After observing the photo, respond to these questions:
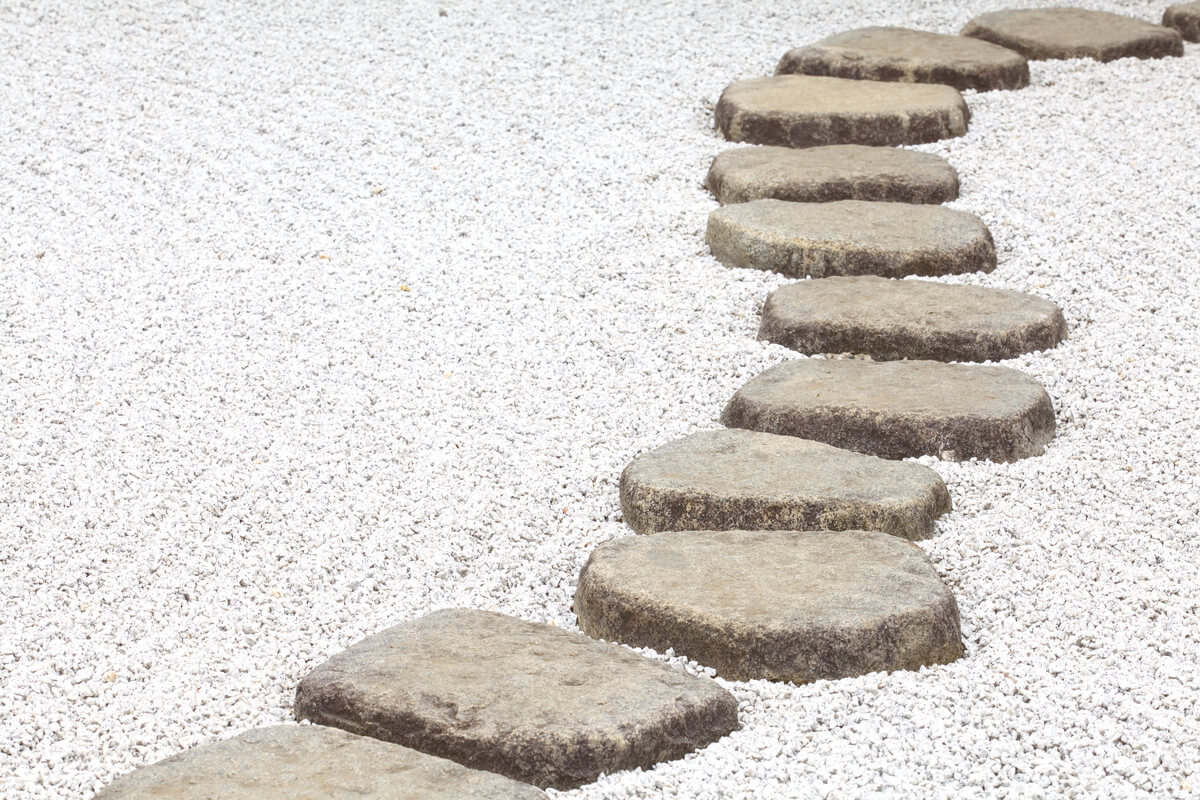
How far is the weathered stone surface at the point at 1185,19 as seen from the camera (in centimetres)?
504

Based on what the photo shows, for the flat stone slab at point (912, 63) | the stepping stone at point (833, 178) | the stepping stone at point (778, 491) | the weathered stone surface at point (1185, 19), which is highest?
the weathered stone surface at point (1185, 19)

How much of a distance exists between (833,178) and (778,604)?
1916 mm

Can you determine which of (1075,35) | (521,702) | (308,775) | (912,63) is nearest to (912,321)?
(521,702)

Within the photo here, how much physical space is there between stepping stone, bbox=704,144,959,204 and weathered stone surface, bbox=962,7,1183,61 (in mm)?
1268

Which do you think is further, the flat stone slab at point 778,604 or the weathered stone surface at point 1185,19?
the weathered stone surface at point 1185,19

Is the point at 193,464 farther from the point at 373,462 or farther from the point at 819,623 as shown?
the point at 819,623

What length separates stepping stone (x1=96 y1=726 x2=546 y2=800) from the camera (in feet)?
5.17

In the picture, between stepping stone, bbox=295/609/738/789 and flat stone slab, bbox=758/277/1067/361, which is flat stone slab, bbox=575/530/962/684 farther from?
flat stone slab, bbox=758/277/1067/361

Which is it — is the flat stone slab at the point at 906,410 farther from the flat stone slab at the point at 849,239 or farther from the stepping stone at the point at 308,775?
the stepping stone at the point at 308,775

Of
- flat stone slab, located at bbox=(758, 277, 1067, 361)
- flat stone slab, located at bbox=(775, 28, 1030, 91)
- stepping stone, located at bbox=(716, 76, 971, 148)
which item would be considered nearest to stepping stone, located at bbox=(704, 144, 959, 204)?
stepping stone, located at bbox=(716, 76, 971, 148)

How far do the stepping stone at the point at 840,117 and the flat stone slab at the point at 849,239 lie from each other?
1.94 ft

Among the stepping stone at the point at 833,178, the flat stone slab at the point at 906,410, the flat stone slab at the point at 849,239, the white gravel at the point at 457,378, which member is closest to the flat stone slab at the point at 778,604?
the white gravel at the point at 457,378

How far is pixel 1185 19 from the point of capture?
507 cm

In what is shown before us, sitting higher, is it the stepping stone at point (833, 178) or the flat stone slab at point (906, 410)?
the stepping stone at point (833, 178)
